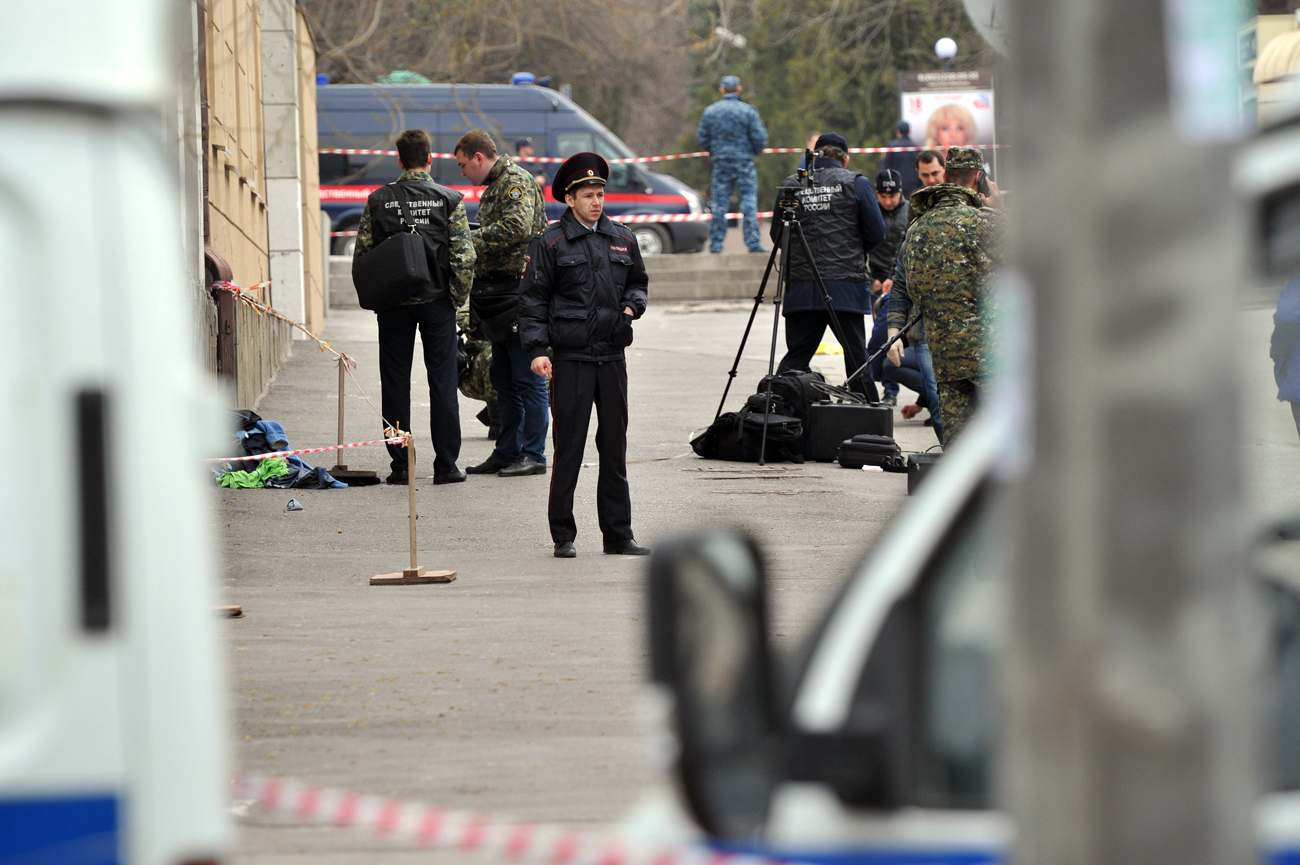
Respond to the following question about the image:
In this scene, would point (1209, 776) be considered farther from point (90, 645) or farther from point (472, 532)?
point (472, 532)

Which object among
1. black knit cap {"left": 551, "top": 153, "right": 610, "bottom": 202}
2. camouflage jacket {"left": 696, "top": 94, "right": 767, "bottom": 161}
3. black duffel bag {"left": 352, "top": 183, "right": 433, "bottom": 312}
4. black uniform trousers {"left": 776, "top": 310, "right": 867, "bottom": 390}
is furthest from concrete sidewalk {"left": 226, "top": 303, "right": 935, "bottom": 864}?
camouflage jacket {"left": 696, "top": 94, "right": 767, "bottom": 161}

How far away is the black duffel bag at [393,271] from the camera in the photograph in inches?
417

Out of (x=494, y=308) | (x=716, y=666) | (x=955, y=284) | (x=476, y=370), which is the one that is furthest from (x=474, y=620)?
(x=716, y=666)

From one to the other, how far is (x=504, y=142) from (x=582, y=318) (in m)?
18.7

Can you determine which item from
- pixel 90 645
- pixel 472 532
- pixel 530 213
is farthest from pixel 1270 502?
pixel 530 213

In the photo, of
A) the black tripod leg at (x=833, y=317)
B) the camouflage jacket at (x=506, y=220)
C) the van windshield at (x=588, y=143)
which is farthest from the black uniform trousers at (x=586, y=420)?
the van windshield at (x=588, y=143)

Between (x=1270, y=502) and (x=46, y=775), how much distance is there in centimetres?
175

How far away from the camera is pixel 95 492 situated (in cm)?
223

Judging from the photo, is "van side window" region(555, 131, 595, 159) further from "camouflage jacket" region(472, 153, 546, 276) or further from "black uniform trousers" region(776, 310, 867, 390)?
"camouflage jacket" region(472, 153, 546, 276)

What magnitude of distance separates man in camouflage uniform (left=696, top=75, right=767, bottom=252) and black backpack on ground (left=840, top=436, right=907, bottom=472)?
37.1 feet

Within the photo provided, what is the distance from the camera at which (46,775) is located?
2.24 meters

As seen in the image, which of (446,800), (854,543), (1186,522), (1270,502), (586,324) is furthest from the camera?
(854,543)

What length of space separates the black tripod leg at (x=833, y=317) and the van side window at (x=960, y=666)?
32.2 feet

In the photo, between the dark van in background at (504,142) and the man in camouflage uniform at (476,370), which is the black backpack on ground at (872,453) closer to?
the man in camouflage uniform at (476,370)
